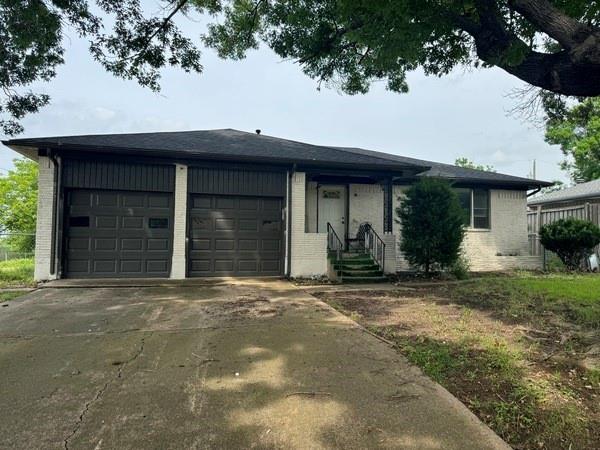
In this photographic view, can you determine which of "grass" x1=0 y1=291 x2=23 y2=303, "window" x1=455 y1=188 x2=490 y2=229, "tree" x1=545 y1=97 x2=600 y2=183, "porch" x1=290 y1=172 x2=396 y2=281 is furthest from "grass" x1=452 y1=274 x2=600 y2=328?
"tree" x1=545 y1=97 x2=600 y2=183

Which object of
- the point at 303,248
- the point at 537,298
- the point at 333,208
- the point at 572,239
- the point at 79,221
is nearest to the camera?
the point at 537,298

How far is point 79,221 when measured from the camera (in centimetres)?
938

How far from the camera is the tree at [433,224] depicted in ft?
31.0

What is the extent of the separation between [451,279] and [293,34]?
298 inches

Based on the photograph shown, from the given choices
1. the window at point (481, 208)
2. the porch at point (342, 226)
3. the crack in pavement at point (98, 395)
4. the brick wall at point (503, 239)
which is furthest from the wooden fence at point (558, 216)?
the crack in pavement at point (98, 395)

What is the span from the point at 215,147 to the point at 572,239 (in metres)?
11.4

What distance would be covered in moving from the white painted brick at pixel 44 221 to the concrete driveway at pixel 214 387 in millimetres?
3719

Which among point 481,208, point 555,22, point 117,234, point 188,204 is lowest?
point 117,234

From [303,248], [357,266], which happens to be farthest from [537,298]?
[303,248]

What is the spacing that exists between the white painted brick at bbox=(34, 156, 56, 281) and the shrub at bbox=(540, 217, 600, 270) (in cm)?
1475

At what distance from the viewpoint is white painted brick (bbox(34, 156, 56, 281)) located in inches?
352

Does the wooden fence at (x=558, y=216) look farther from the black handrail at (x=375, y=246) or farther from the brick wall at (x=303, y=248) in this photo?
the brick wall at (x=303, y=248)

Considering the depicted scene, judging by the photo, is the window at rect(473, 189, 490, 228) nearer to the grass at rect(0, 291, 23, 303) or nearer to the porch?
the porch

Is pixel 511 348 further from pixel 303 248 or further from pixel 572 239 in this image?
pixel 572 239
